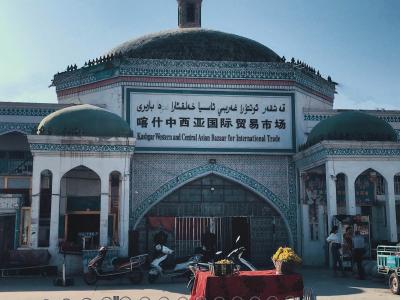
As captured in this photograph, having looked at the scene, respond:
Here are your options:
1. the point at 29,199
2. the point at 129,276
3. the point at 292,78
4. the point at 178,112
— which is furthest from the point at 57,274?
the point at 292,78

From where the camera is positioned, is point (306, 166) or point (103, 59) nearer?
point (306, 166)

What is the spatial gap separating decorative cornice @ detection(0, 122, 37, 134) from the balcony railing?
970 millimetres

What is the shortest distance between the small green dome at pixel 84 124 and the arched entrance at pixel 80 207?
158cm

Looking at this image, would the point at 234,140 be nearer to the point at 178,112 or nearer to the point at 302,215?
the point at 178,112

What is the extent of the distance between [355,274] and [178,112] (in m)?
6.59

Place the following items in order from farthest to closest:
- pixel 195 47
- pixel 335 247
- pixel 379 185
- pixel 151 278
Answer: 1. pixel 195 47
2. pixel 379 185
3. pixel 335 247
4. pixel 151 278

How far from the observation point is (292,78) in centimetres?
1518

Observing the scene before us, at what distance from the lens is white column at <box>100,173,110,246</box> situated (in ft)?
39.6

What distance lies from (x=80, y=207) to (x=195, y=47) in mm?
6204

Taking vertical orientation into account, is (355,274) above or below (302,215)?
below

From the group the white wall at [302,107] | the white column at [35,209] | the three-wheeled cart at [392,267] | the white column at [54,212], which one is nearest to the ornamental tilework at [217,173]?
the white wall at [302,107]

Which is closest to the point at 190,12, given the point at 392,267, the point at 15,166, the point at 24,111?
the point at 24,111

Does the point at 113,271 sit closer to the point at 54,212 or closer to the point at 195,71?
the point at 54,212

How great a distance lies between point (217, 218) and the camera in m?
14.6
